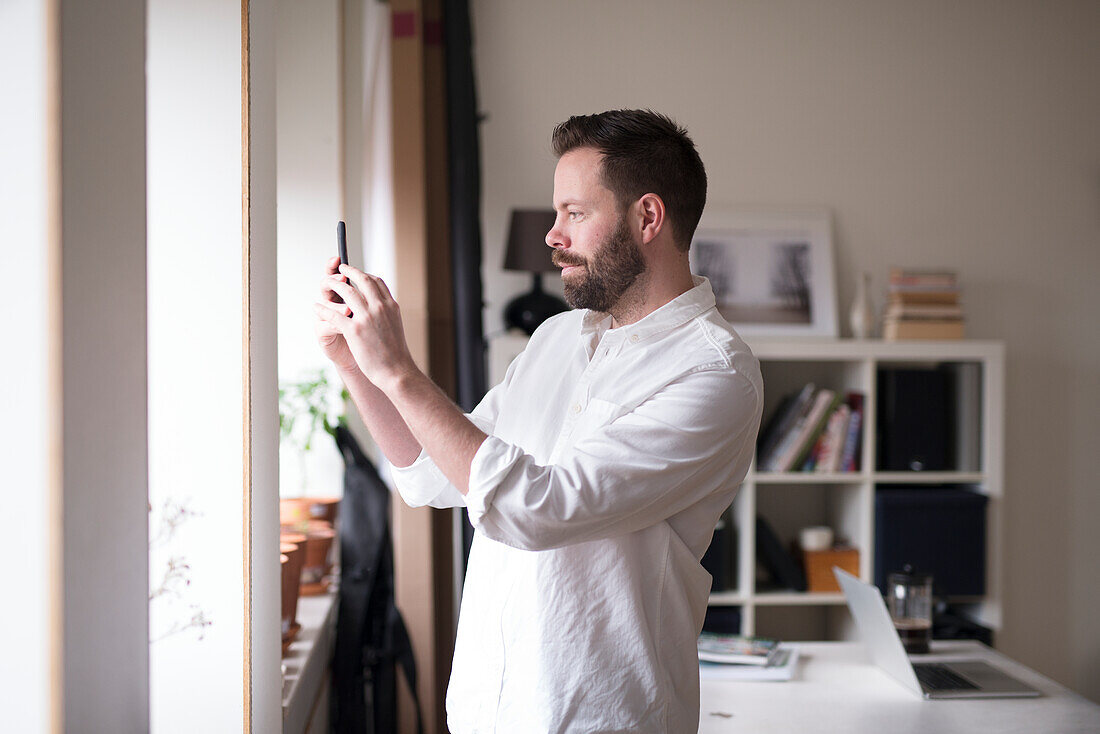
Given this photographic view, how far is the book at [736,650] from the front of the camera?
6.91 ft

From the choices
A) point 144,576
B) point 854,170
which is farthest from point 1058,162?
point 144,576

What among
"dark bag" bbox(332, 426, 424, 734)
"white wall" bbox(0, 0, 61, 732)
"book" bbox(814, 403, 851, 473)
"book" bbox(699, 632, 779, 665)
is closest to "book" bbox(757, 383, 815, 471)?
"book" bbox(814, 403, 851, 473)

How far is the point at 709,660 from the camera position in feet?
6.94

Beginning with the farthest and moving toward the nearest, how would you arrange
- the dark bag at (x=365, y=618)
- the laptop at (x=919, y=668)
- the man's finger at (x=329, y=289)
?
the dark bag at (x=365, y=618)
the laptop at (x=919, y=668)
the man's finger at (x=329, y=289)

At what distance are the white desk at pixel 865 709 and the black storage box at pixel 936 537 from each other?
1.00 metres

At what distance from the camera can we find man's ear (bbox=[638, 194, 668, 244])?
1404 mm

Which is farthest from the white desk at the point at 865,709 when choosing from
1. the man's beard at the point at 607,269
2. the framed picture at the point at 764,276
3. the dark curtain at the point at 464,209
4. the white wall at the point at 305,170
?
the white wall at the point at 305,170

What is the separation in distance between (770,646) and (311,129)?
6.89ft

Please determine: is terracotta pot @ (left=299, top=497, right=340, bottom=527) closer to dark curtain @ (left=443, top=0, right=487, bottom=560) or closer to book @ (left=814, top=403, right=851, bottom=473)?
dark curtain @ (left=443, top=0, right=487, bottom=560)

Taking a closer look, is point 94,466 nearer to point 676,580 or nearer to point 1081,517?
point 676,580

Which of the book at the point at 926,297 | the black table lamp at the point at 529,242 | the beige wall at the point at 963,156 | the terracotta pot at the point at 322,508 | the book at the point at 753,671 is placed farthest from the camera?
the beige wall at the point at 963,156

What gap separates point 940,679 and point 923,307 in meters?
1.59

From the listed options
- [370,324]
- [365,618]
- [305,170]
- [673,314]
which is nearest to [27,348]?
[370,324]

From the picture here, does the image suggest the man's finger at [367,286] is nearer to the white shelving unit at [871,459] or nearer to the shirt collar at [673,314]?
the shirt collar at [673,314]
